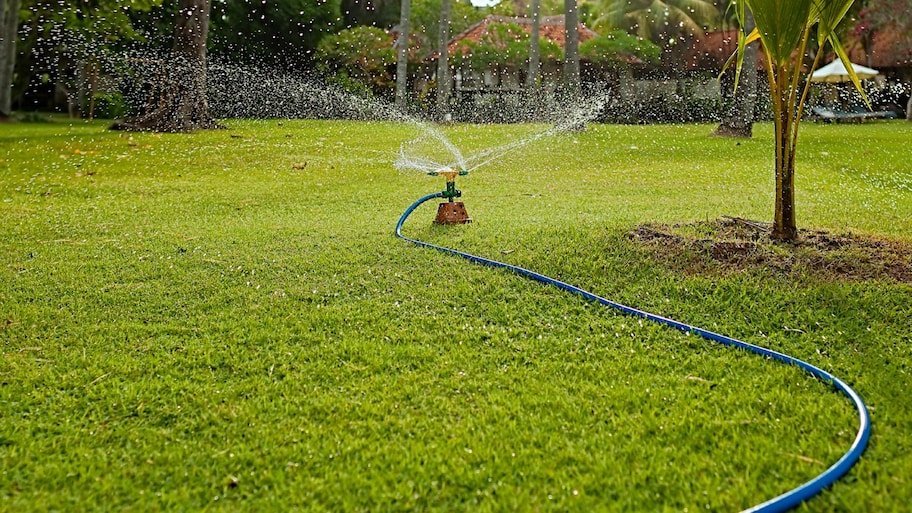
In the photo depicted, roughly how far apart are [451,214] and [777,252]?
2030 millimetres

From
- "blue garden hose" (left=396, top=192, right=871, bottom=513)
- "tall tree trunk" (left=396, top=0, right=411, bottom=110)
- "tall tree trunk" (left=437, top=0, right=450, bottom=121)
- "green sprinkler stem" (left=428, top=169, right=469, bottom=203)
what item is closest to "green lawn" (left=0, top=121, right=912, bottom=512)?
"blue garden hose" (left=396, top=192, right=871, bottom=513)

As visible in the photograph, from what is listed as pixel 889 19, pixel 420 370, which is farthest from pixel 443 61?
pixel 420 370

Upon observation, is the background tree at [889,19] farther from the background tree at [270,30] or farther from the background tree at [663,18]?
the background tree at [270,30]

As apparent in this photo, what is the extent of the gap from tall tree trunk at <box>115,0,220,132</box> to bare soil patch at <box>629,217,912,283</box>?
393 inches

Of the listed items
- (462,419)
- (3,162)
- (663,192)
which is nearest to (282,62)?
(3,162)

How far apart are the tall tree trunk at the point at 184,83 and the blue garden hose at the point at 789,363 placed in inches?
375

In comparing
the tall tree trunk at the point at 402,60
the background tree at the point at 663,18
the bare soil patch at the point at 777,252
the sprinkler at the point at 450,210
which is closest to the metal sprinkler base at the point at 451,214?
the sprinkler at the point at 450,210

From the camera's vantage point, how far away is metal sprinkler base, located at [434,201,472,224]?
504 cm

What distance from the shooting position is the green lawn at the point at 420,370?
6.31ft

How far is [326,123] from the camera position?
1515cm

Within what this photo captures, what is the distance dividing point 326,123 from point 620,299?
12.5 meters

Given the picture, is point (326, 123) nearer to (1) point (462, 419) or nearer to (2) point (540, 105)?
(2) point (540, 105)

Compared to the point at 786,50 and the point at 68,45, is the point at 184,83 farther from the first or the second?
the point at 786,50

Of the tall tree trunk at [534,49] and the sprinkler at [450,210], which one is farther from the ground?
the tall tree trunk at [534,49]
